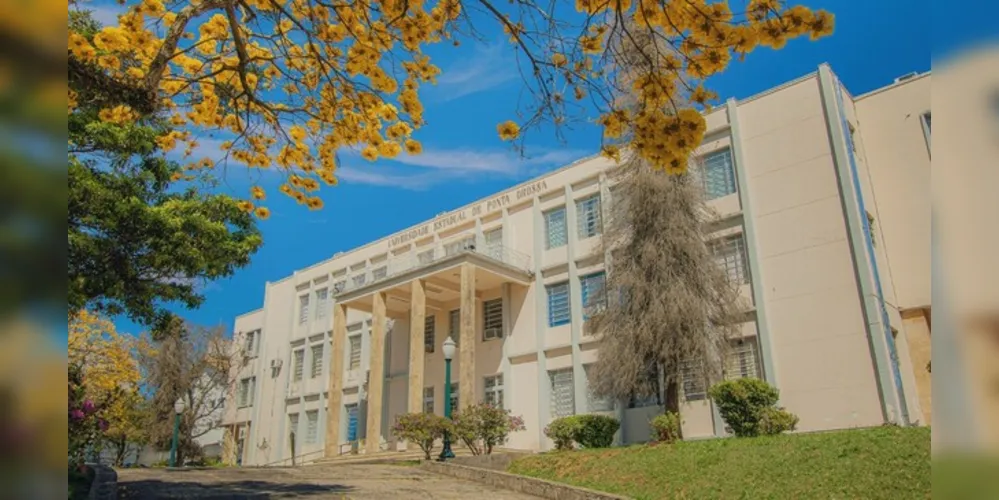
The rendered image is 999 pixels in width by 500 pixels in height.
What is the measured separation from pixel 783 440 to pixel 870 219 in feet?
26.2

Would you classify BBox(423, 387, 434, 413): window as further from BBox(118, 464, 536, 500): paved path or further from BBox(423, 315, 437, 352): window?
BBox(118, 464, 536, 500): paved path

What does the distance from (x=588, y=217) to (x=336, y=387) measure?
10.8 meters

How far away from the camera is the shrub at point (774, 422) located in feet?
41.5

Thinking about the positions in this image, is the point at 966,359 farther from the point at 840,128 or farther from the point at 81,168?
the point at 840,128

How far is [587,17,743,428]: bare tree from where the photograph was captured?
1416 cm

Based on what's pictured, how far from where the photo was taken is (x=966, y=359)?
651mm

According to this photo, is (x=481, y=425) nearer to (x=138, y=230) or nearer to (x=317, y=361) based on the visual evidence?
(x=138, y=230)

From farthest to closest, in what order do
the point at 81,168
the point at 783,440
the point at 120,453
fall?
1. the point at 120,453
2. the point at 783,440
3. the point at 81,168

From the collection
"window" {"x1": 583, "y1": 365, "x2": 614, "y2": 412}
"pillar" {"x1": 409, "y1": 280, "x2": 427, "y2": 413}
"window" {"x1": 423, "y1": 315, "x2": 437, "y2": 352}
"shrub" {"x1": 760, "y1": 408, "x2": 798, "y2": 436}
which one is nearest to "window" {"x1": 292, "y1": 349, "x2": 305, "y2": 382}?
"window" {"x1": 423, "y1": 315, "x2": 437, "y2": 352}

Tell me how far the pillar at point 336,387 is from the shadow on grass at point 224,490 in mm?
11261

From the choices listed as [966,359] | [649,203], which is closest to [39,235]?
[966,359]

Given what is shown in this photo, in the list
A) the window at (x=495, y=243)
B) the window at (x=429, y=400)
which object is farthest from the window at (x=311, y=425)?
the window at (x=495, y=243)

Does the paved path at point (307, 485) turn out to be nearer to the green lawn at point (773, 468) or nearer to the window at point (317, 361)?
the green lawn at point (773, 468)

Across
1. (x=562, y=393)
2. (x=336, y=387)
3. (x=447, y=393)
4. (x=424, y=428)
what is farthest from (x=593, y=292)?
(x=336, y=387)
